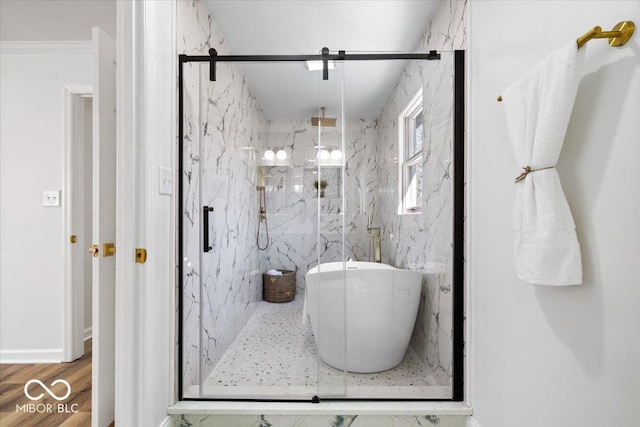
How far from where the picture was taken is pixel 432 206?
182 cm

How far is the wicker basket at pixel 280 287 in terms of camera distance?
1.93 meters

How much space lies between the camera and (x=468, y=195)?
1605 millimetres

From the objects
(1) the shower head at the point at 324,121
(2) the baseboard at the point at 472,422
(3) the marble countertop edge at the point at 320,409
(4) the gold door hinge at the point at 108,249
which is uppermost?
(1) the shower head at the point at 324,121

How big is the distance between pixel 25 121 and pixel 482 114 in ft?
11.1

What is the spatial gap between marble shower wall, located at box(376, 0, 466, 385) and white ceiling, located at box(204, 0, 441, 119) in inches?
7.5

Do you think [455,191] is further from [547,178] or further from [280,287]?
[280,287]

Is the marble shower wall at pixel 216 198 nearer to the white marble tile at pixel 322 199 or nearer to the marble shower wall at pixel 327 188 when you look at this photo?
the white marble tile at pixel 322 199

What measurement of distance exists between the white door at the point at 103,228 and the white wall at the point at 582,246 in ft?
6.06

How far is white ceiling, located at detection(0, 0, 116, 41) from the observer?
81.0 inches

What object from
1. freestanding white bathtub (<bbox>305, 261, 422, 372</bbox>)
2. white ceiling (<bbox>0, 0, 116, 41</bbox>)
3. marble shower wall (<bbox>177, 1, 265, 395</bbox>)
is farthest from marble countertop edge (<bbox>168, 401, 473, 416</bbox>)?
white ceiling (<bbox>0, 0, 116, 41</bbox>)

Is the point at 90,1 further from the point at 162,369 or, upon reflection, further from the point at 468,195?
the point at 468,195

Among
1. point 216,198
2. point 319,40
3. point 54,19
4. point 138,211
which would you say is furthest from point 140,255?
point 54,19

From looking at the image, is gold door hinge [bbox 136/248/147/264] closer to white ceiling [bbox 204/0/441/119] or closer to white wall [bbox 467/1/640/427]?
white ceiling [bbox 204/0/441/119]

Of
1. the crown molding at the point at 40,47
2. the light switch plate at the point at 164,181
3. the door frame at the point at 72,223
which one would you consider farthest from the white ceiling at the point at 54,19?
the light switch plate at the point at 164,181
